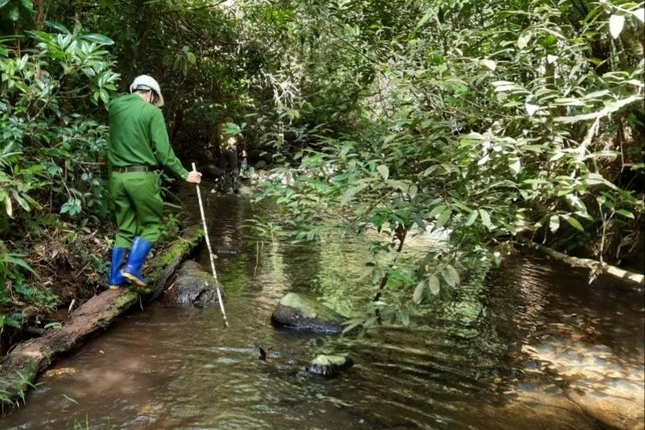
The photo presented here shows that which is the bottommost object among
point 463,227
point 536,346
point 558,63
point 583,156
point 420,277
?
point 536,346

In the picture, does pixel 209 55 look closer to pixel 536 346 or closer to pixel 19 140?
pixel 19 140

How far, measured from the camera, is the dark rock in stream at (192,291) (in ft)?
19.5

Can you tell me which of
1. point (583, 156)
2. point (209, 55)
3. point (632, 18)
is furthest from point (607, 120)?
point (209, 55)

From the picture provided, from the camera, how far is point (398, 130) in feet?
13.3

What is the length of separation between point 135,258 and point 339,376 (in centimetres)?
228

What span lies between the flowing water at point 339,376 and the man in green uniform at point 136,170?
0.67 metres

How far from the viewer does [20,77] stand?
4551mm

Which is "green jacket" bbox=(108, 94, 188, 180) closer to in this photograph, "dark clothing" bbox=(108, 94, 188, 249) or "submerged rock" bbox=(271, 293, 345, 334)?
"dark clothing" bbox=(108, 94, 188, 249)

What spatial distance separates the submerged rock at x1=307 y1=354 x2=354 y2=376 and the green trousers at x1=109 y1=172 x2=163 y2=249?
6.65 feet

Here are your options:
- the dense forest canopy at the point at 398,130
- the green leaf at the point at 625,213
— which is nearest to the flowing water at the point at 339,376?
the green leaf at the point at 625,213

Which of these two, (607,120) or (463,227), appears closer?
(607,120)

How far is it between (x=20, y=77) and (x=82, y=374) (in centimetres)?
246

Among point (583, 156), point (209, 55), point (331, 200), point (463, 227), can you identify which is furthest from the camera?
point (209, 55)

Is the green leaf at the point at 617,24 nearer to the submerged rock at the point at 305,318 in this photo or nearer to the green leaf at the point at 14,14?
the submerged rock at the point at 305,318
